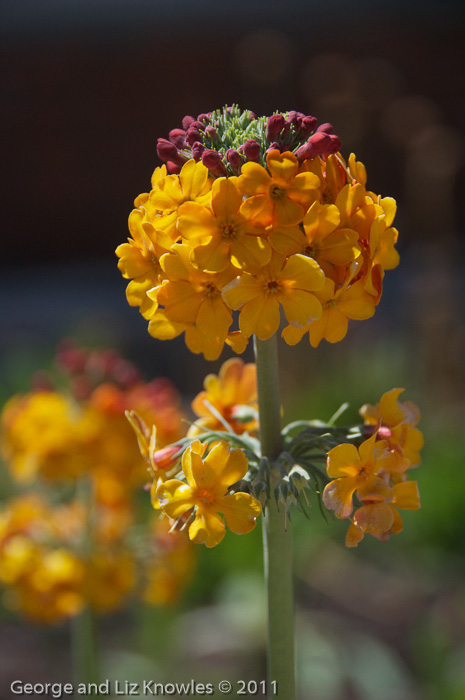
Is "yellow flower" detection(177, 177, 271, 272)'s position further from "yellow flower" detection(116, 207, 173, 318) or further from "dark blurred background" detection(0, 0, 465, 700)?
"dark blurred background" detection(0, 0, 465, 700)

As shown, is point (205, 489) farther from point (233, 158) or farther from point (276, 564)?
point (233, 158)

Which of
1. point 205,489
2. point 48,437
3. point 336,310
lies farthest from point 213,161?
point 48,437

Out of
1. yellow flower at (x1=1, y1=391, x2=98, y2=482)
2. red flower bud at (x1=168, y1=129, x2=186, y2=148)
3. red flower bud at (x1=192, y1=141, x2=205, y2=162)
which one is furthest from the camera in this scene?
yellow flower at (x1=1, y1=391, x2=98, y2=482)

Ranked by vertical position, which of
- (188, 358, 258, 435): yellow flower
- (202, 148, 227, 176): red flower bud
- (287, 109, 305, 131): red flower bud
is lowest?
(188, 358, 258, 435): yellow flower

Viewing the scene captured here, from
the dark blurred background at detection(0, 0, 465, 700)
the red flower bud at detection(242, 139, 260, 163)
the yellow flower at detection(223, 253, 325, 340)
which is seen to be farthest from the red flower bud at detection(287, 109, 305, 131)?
the dark blurred background at detection(0, 0, 465, 700)

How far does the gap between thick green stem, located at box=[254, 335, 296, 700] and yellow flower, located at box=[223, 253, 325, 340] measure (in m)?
0.12

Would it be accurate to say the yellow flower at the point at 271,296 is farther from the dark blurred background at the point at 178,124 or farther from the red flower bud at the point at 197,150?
the dark blurred background at the point at 178,124

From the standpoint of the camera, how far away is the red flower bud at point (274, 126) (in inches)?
42.5

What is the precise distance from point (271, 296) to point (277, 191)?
0.14 metres

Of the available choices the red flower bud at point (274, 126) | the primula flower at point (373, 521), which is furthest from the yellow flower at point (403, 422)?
the red flower bud at point (274, 126)

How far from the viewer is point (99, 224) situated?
31.4 ft

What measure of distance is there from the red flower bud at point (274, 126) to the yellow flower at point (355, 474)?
0.45 meters

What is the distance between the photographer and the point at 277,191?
101 centimetres

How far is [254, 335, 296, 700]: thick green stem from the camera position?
1.17 meters
